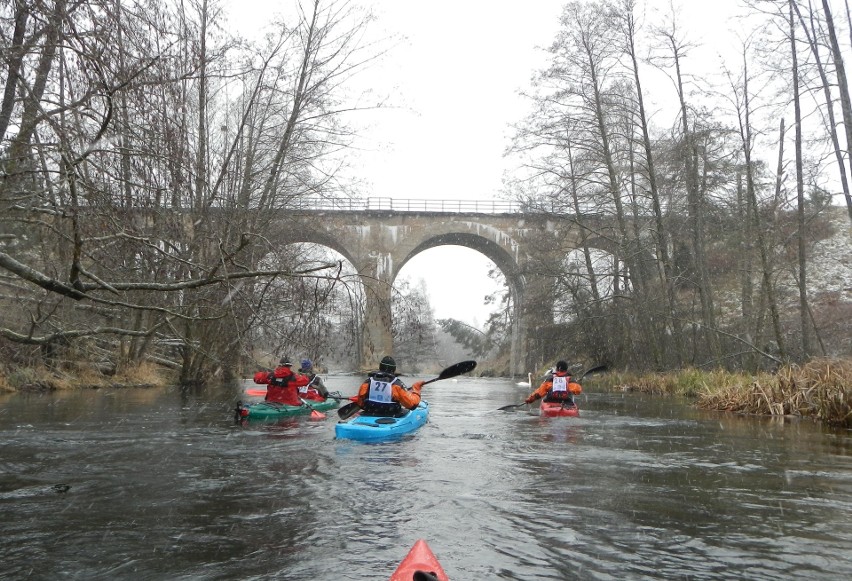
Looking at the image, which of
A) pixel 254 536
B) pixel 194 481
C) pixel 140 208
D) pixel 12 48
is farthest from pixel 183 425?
pixel 12 48

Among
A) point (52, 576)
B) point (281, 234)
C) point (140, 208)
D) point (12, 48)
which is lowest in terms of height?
point (52, 576)

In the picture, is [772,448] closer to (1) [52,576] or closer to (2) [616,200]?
(1) [52,576]

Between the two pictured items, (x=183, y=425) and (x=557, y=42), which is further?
(x=557, y=42)

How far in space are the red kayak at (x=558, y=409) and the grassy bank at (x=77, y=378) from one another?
448 inches

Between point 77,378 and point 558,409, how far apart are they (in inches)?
483

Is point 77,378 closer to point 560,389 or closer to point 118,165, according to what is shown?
point 560,389

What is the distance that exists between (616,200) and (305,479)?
15.3 m

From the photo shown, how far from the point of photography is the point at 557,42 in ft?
64.2

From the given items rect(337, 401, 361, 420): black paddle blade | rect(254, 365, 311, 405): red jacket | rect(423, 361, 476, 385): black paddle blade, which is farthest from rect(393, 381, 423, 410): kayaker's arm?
rect(254, 365, 311, 405): red jacket

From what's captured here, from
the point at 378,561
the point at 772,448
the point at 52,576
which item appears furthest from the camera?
the point at 772,448

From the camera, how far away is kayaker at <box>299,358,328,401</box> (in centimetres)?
1282

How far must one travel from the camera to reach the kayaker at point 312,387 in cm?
1282

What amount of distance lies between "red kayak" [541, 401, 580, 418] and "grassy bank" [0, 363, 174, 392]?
11388 millimetres

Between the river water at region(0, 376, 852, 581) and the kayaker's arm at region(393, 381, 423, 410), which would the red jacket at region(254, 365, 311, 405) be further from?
the kayaker's arm at region(393, 381, 423, 410)
